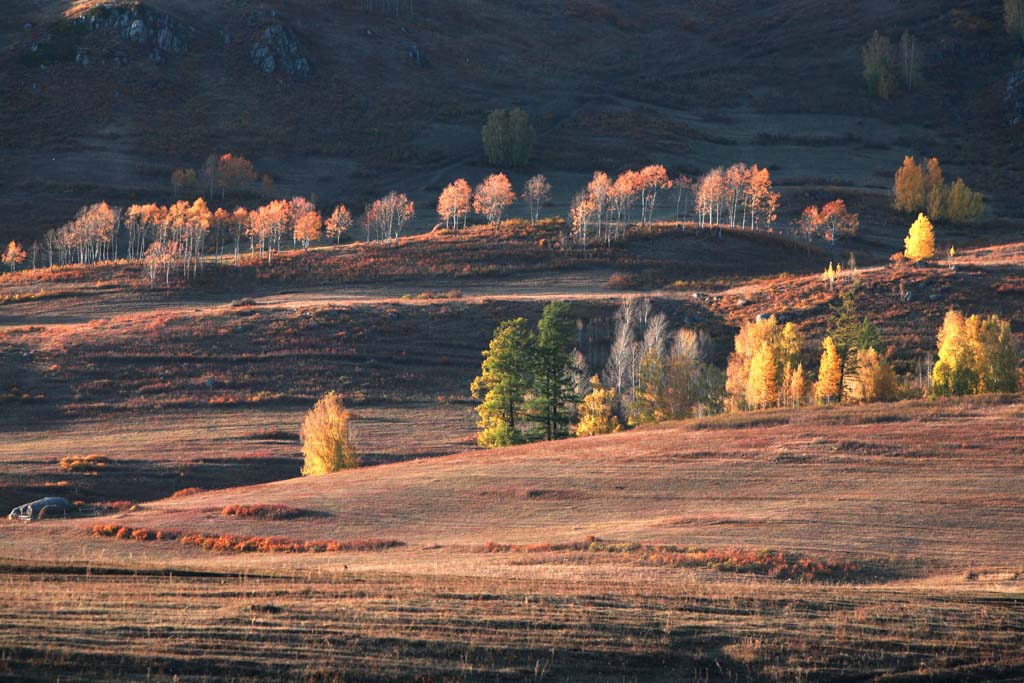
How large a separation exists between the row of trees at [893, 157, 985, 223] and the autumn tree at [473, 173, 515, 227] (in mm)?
73339

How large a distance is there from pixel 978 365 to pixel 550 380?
Answer: 3429 cm

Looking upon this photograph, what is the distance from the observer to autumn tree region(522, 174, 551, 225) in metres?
179

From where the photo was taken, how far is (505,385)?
76.9m

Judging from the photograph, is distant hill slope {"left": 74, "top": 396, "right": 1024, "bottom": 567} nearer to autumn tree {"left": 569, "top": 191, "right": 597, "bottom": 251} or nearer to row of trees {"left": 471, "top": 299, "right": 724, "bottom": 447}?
row of trees {"left": 471, "top": 299, "right": 724, "bottom": 447}

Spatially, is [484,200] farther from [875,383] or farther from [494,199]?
[875,383]

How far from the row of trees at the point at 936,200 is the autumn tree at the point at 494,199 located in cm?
7334

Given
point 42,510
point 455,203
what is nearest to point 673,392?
point 42,510

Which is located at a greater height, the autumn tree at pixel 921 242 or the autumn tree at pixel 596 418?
the autumn tree at pixel 921 242

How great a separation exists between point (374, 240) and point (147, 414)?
82799mm

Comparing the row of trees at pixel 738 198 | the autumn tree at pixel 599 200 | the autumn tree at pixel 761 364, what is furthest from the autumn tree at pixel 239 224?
the autumn tree at pixel 761 364

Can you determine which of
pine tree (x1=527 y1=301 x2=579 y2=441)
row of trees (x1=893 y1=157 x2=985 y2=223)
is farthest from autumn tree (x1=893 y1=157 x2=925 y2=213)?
pine tree (x1=527 y1=301 x2=579 y2=441)

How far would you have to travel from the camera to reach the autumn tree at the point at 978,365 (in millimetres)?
80500

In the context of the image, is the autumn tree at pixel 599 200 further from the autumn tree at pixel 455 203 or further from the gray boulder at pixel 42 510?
the gray boulder at pixel 42 510

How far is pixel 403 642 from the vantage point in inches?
979
